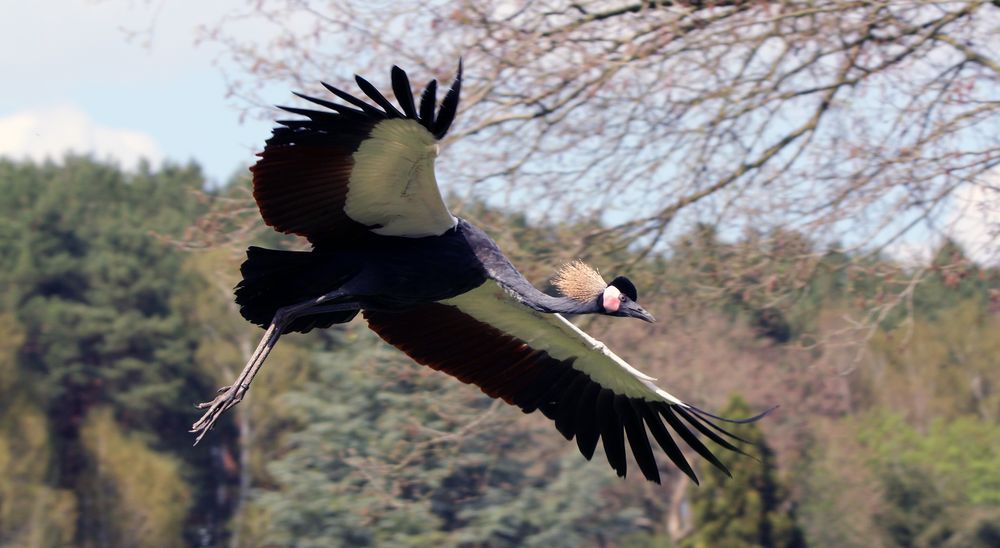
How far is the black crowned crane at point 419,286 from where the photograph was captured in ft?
21.3

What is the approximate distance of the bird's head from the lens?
6965 millimetres

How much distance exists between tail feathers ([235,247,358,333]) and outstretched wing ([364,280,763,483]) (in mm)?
622

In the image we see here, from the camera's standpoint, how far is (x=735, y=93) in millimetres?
9625

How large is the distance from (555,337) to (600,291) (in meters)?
0.89

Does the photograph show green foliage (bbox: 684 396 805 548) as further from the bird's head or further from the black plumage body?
the black plumage body

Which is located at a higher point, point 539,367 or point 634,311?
point 634,311

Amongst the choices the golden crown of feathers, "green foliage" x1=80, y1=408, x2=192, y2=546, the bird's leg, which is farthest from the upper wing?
"green foliage" x1=80, y1=408, x2=192, y2=546

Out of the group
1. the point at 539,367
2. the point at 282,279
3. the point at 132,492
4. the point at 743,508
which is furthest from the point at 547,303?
the point at 132,492

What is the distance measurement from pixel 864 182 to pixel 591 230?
195 centimetres

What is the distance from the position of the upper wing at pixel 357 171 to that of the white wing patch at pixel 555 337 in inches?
32.9

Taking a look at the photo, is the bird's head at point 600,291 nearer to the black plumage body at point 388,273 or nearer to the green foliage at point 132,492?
the black plumage body at point 388,273

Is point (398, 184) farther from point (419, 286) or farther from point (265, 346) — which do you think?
point (265, 346)

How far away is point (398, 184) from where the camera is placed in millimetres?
6812

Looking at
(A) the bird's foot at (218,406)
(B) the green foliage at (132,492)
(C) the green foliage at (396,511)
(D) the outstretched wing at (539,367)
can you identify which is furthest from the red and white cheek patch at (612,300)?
(B) the green foliage at (132,492)
